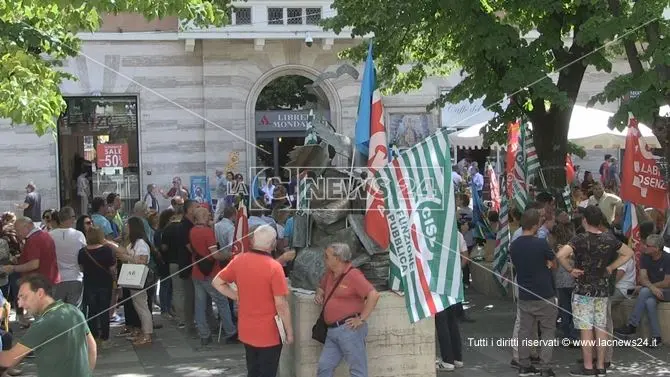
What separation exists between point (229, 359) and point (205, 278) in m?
1.39

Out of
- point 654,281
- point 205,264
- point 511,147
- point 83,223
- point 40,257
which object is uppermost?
point 511,147

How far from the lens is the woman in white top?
11.3 meters

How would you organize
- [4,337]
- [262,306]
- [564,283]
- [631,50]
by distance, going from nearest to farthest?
[262,306], [4,337], [564,283], [631,50]

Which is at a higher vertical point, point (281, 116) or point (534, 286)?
point (281, 116)

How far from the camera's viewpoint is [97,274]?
10609 millimetres

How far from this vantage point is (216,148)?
87.0 feet

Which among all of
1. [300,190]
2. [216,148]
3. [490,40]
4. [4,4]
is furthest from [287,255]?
[216,148]

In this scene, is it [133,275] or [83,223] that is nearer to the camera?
[133,275]

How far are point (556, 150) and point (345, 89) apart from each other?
43.8ft

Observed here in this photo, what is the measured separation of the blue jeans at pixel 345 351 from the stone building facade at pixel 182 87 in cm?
1851

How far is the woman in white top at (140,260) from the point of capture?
11266 mm

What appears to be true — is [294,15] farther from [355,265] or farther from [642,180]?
[355,265]

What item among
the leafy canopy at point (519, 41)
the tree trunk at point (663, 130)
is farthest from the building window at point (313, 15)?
the tree trunk at point (663, 130)

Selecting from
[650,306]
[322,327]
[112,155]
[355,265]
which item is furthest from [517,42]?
[112,155]
